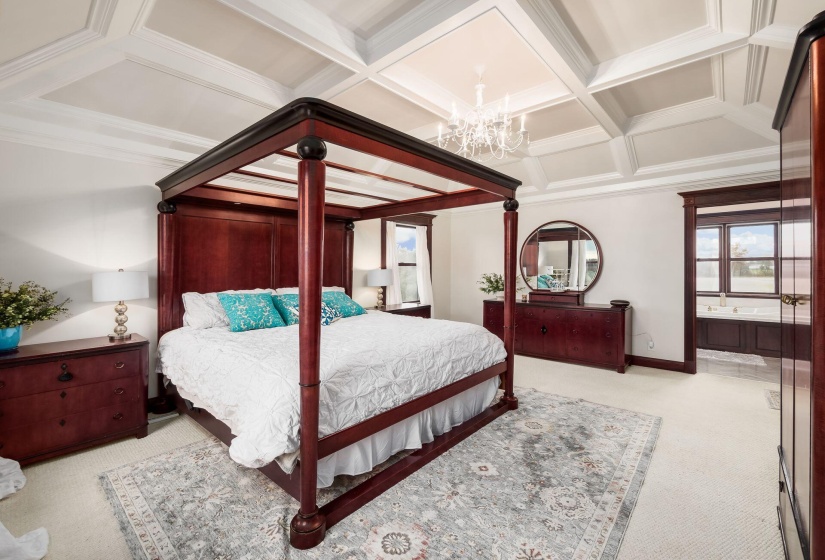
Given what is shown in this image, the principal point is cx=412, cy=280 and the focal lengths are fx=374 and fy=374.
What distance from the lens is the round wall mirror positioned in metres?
5.58

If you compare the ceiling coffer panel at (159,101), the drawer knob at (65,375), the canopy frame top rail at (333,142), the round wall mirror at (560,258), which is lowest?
the drawer knob at (65,375)

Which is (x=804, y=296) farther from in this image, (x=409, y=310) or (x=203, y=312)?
(x=409, y=310)

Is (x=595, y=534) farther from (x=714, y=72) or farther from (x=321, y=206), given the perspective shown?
(x=714, y=72)

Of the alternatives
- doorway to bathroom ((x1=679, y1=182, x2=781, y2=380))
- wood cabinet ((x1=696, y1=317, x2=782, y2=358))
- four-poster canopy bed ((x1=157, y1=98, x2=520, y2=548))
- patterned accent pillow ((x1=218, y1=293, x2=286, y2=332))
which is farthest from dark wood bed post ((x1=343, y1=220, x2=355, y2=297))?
wood cabinet ((x1=696, y1=317, x2=782, y2=358))

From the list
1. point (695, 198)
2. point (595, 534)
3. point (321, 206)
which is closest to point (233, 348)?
point (321, 206)

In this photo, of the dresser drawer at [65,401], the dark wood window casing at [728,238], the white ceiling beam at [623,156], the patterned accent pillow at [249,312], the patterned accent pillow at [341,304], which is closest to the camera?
the dresser drawer at [65,401]

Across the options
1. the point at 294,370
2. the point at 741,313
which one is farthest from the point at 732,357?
the point at 294,370

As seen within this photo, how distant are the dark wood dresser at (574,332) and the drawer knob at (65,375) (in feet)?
16.2

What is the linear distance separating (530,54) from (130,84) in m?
3.04

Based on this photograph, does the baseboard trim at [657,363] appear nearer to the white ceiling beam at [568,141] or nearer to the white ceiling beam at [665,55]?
the white ceiling beam at [568,141]

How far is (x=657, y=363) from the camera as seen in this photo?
199 inches

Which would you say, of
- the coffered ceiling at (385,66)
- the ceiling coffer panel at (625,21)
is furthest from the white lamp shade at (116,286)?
the ceiling coffer panel at (625,21)

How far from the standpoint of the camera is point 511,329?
138 inches

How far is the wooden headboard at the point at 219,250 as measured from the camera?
3.49 m
